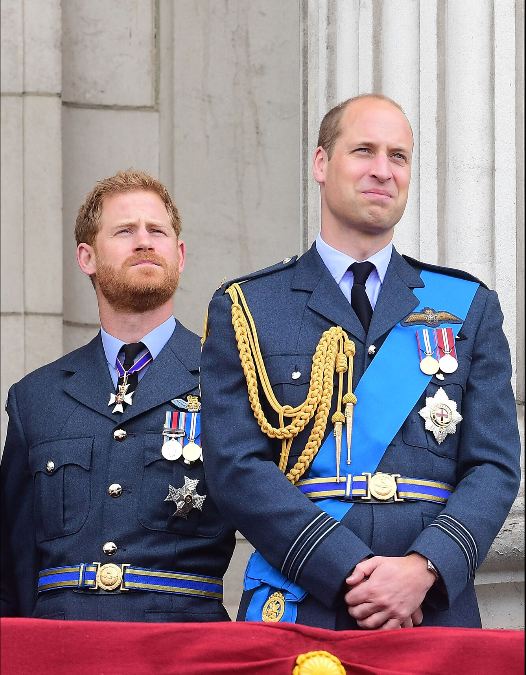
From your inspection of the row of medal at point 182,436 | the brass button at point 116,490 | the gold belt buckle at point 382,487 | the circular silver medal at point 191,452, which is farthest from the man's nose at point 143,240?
the gold belt buckle at point 382,487

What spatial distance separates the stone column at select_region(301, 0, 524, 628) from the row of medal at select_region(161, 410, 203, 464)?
1.10 m

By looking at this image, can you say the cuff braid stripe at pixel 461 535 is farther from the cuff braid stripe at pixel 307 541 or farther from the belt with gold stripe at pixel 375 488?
the cuff braid stripe at pixel 307 541

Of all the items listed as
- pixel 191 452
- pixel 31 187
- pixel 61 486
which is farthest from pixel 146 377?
pixel 31 187

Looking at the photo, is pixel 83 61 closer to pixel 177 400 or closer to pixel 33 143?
pixel 33 143

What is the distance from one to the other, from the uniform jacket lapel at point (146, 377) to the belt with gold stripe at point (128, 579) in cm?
44

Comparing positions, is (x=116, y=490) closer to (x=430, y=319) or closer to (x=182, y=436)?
(x=182, y=436)

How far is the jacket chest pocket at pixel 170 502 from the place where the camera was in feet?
11.5

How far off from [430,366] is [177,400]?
2.92 feet

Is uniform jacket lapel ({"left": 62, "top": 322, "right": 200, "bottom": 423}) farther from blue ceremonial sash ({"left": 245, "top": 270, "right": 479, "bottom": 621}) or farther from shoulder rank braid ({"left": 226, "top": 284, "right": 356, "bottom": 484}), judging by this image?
blue ceremonial sash ({"left": 245, "top": 270, "right": 479, "bottom": 621})

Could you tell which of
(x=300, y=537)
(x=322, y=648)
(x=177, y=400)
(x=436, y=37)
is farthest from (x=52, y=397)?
A: (x=436, y=37)

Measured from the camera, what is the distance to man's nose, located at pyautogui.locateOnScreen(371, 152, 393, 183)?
10.3 feet

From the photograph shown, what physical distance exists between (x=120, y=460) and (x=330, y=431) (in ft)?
2.59

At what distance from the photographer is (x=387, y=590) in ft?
9.11

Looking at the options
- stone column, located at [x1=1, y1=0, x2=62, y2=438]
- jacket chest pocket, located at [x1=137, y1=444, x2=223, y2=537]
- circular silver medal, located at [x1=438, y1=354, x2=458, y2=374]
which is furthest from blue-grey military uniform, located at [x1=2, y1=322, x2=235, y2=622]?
stone column, located at [x1=1, y1=0, x2=62, y2=438]
